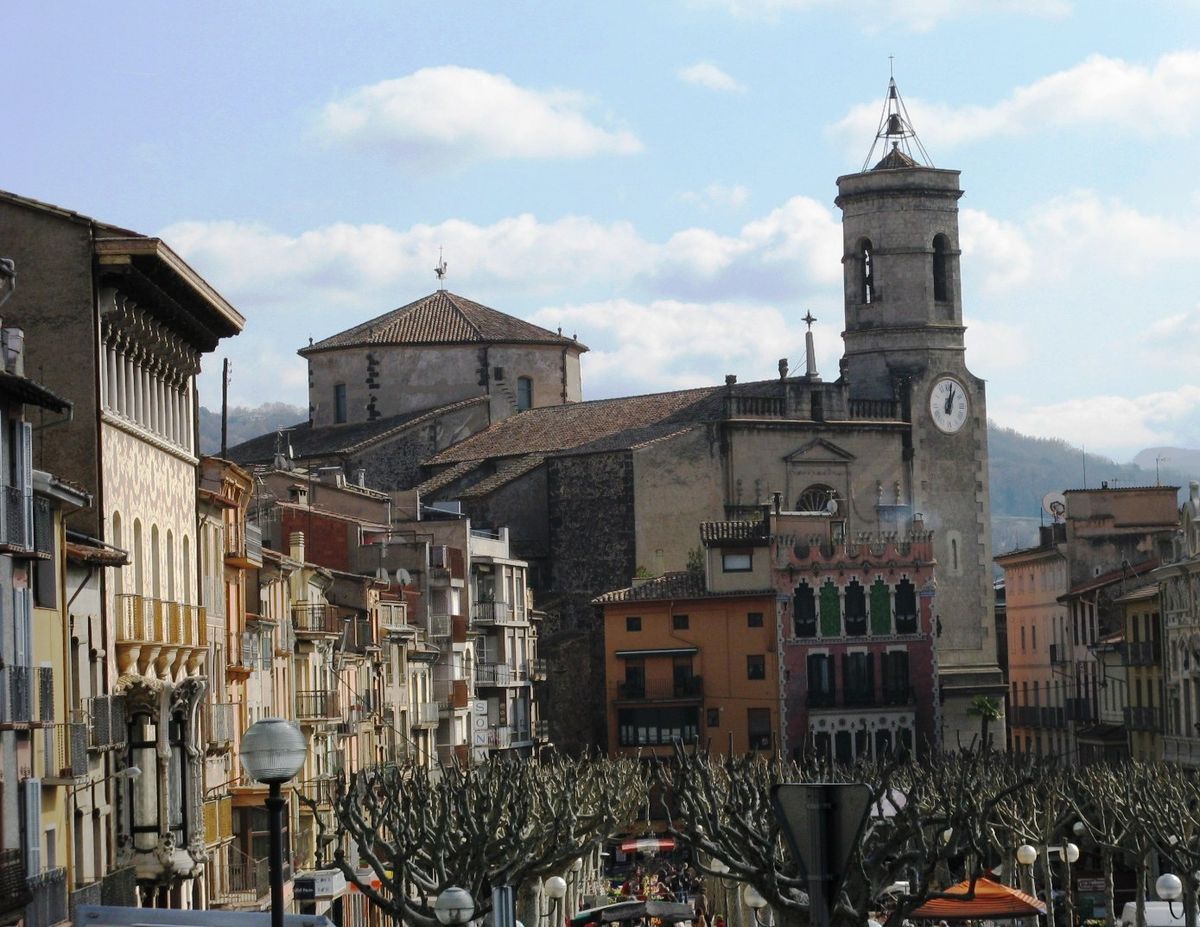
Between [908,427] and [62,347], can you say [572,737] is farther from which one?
[62,347]

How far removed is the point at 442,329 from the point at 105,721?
74374 millimetres

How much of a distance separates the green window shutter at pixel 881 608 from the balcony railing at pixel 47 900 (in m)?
63.3

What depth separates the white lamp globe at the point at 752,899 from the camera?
45375mm

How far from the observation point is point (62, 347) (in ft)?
114

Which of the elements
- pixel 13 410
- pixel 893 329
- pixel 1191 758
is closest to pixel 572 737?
pixel 893 329

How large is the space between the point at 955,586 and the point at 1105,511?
6933mm

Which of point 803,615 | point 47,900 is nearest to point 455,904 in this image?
point 47,900

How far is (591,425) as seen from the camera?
101 meters

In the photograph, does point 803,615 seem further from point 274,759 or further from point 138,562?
point 274,759

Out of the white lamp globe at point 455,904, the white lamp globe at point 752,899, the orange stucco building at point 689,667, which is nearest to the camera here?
the white lamp globe at point 455,904

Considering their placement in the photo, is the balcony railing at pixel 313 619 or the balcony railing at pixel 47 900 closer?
the balcony railing at pixel 47 900

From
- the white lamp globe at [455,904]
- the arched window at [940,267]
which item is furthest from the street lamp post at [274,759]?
the arched window at [940,267]

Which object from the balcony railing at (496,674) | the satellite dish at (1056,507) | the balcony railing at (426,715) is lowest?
the balcony railing at (426,715)

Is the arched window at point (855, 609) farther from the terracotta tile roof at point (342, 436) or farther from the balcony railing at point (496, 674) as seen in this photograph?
the terracotta tile roof at point (342, 436)
